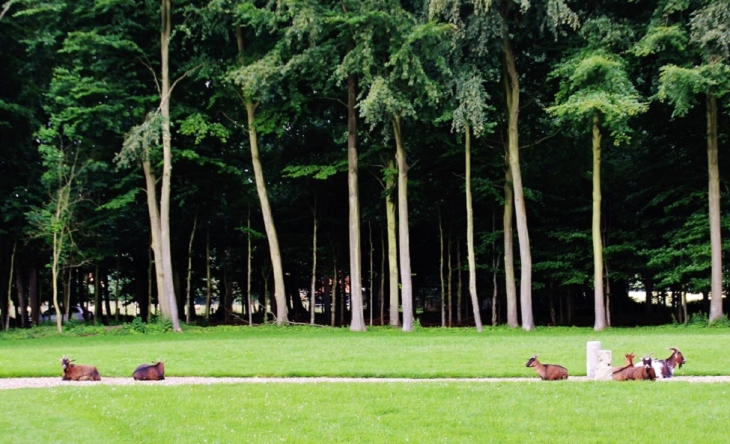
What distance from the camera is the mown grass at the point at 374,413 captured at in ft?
30.0

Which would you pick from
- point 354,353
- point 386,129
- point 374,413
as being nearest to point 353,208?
point 386,129

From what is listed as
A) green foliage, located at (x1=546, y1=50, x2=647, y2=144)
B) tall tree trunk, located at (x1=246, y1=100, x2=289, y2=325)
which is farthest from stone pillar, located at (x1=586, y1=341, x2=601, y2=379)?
tall tree trunk, located at (x1=246, y1=100, x2=289, y2=325)

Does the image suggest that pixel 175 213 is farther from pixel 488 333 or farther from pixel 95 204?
pixel 488 333

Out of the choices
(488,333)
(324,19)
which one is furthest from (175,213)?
(488,333)

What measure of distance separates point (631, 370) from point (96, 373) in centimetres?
909

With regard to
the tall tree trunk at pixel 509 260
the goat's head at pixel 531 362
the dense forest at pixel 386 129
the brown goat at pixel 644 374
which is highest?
the dense forest at pixel 386 129

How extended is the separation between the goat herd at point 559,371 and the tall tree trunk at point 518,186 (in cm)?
1236

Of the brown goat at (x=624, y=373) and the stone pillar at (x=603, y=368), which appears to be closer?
the brown goat at (x=624, y=373)

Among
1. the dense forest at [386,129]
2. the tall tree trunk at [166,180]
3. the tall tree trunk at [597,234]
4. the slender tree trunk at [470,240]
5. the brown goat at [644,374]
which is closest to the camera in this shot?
the brown goat at [644,374]

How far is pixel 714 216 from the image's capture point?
25422 mm

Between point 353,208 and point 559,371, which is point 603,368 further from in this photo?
point 353,208

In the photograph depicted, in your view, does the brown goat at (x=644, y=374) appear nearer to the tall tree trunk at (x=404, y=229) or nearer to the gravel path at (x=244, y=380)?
the gravel path at (x=244, y=380)

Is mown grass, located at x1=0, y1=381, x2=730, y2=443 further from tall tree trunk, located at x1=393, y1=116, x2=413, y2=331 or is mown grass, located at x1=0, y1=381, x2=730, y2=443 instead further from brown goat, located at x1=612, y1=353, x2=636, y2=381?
tall tree trunk, located at x1=393, y1=116, x2=413, y2=331

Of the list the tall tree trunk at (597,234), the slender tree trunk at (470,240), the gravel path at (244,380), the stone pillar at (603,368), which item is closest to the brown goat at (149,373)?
the gravel path at (244,380)
